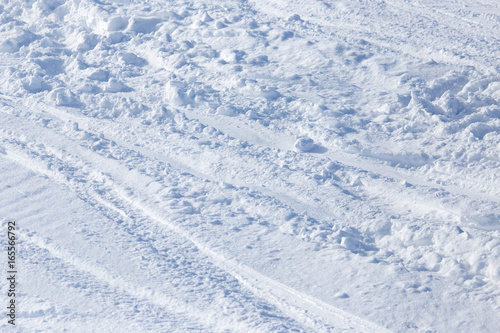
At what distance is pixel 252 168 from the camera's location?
780 cm

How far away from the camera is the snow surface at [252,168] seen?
19.5 feet

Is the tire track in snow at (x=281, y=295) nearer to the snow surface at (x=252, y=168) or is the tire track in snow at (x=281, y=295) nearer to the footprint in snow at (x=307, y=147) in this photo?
the snow surface at (x=252, y=168)

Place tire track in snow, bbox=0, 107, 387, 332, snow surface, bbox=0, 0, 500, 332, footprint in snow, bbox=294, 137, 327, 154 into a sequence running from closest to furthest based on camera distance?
tire track in snow, bbox=0, 107, 387, 332, snow surface, bbox=0, 0, 500, 332, footprint in snow, bbox=294, 137, 327, 154

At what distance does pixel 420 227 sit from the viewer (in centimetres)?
664

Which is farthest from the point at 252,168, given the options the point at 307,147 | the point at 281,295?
the point at 281,295

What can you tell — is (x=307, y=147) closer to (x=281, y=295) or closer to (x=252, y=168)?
(x=252, y=168)

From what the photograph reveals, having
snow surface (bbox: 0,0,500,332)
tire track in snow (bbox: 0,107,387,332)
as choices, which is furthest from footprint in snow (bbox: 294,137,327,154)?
tire track in snow (bbox: 0,107,387,332)

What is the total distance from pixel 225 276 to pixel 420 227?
6.74 ft

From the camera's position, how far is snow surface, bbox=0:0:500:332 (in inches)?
234

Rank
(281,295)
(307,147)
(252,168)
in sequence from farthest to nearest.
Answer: (307,147) < (252,168) < (281,295)

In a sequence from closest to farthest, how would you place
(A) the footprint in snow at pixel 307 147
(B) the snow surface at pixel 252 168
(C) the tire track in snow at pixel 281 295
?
(C) the tire track in snow at pixel 281 295, (B) the snow surface at pixel 252 168, (A) the footprint in snow at pixel 307 147

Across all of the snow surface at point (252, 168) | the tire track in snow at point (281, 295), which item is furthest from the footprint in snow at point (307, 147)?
the tire track in snow at point (281, 295)

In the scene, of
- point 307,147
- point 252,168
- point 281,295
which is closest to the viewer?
point 281,295

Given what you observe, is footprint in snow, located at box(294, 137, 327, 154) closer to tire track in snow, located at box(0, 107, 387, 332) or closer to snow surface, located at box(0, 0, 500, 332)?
snow surface, located at box(0, 0, 500, 332)
